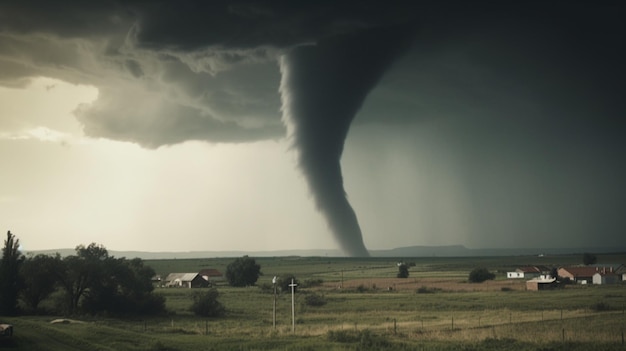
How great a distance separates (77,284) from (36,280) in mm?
3905

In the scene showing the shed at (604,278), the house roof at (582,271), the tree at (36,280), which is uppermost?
the tree at (36,280)

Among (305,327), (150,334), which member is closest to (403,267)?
(305,327)

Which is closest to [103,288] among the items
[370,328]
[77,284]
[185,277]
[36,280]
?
[77,284]

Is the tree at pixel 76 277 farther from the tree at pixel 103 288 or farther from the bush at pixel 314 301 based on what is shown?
the bush at pixel 314 301

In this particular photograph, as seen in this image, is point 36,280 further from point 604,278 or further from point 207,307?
point 604,278

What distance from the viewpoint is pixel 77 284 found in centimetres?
6172

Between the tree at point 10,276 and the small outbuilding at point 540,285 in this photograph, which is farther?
the small outbuilding at point 540,285

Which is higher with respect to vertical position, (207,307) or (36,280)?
(36,280)

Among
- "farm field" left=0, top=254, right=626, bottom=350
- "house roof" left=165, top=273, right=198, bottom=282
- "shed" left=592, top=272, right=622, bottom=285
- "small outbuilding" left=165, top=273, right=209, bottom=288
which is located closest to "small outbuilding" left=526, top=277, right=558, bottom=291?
"farm field" left=0, top=254, right=626, bottom=350

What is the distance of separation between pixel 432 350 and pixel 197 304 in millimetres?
33424

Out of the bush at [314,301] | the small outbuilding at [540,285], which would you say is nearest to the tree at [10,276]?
the bush at [314,301]

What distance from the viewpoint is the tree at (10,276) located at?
55.3 m

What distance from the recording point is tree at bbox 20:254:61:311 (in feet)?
197

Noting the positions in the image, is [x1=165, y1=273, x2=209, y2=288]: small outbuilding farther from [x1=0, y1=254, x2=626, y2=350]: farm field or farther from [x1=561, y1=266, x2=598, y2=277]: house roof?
[x1=561, y1=266, x2=598, y2=277]: house roof
